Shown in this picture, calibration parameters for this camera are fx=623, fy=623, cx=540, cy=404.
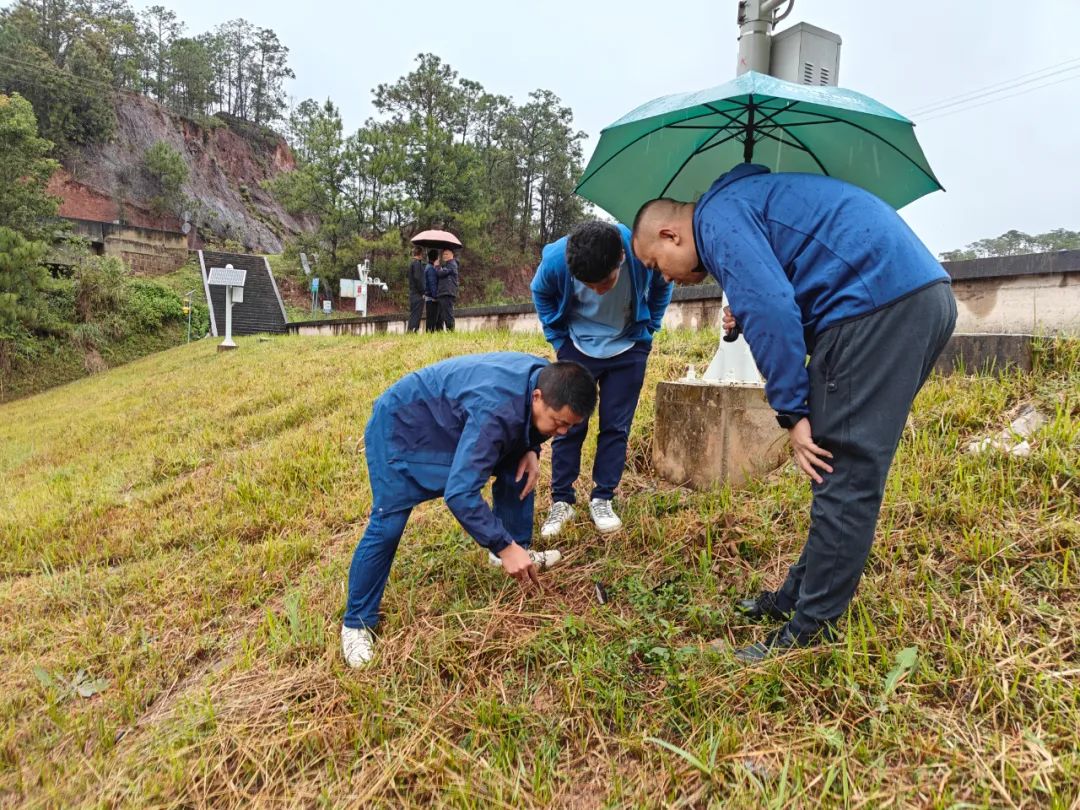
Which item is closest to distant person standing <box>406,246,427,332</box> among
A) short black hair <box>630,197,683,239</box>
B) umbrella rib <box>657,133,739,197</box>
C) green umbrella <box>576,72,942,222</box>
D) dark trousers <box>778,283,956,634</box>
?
green umbrella <box>576,72,942,222</box>

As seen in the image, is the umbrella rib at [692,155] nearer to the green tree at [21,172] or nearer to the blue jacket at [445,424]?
the blue jacket at [445,424]

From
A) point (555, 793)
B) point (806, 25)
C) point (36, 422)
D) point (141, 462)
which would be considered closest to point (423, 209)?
point (36, 422)

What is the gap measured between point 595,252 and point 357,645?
5.75ft

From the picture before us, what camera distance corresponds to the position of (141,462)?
5871mm

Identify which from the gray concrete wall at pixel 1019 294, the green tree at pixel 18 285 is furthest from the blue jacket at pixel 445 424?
the green tree at pixel 18 285

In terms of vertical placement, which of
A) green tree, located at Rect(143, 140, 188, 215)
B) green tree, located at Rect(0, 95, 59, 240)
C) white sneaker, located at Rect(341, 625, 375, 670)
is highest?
green tree, located at Rect(143, 140, 188, 215)

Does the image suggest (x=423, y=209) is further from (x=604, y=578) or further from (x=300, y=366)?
(x=604, y=578)

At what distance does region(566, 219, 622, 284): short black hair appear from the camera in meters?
2.50

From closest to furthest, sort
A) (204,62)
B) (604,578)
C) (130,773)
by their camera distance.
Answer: (130,773), (604,578), (204,62)

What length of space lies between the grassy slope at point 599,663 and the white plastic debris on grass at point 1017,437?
63mm

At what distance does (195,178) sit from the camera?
42844 millimetres

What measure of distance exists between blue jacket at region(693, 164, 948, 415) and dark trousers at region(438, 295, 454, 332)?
9440 millimetres

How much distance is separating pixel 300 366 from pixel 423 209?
19.4 metres

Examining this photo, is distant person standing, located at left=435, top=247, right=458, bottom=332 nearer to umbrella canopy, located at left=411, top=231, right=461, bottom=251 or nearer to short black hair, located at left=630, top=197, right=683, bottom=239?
umbrella canopy, located at left=411, top=231, right=461, bottom=251
